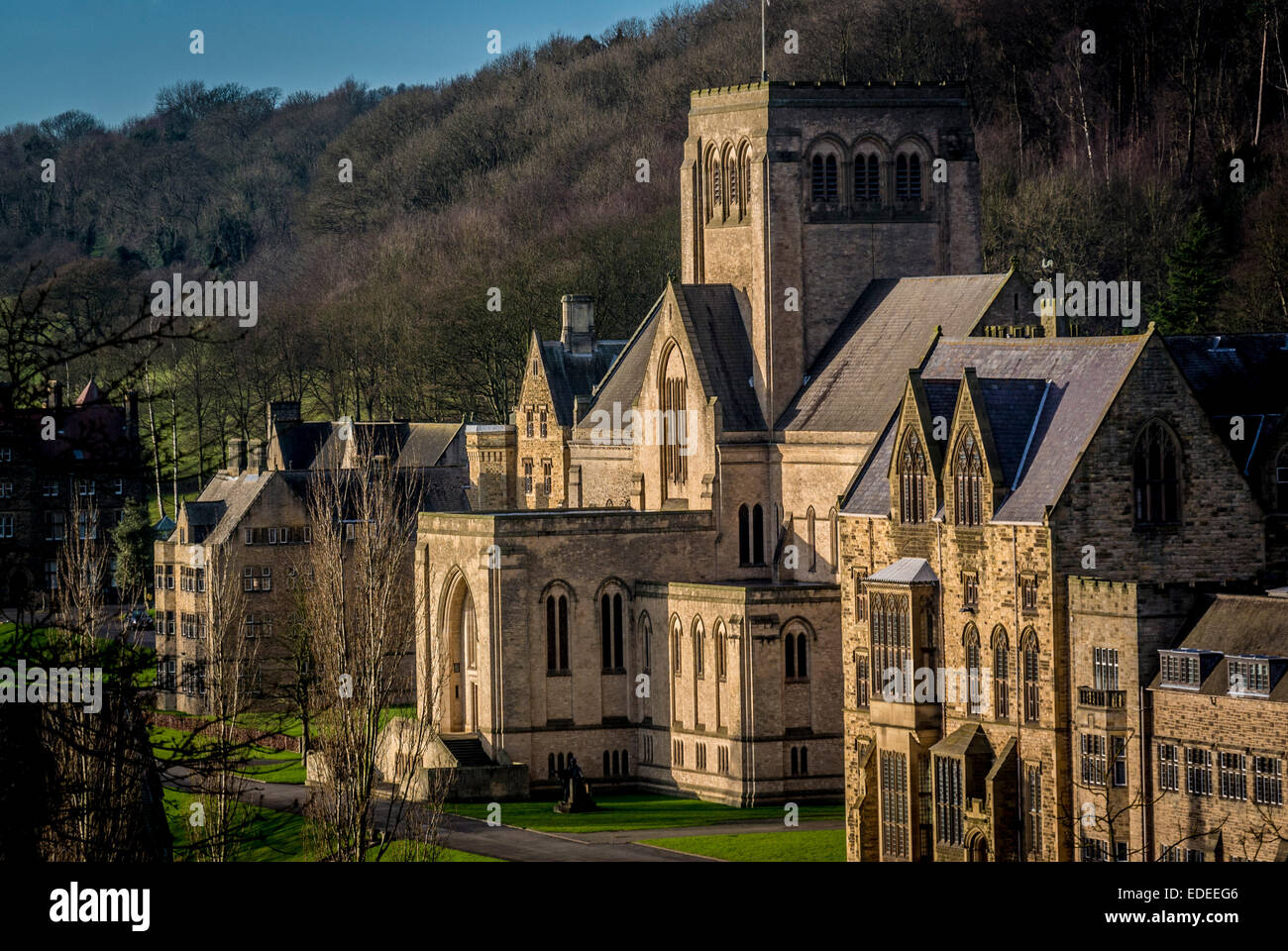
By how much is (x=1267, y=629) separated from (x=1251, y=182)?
7941 cm

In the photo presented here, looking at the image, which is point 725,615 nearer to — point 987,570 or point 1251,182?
point 987,570

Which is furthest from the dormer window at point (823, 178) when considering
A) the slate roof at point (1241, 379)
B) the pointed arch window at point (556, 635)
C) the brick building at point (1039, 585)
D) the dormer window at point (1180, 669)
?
the dormer window at point (1180, 669)

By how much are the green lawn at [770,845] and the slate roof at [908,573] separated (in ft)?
25.0

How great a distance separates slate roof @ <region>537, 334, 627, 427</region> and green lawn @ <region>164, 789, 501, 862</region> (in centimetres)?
2926

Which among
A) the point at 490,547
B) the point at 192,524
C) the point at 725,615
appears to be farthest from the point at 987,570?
the point at 192,524

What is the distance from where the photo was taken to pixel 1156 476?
61.9 metres

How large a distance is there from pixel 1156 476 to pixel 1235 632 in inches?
284

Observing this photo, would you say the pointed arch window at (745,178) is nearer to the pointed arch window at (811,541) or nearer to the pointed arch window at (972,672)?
the pointed arch window at (811,541)

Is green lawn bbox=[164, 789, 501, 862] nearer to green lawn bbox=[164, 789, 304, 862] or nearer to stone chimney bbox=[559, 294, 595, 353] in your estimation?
green lawn bbox=[164, 789, 304, 862]

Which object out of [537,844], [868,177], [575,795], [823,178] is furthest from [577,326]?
[537,844]

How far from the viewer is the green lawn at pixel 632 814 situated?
7500 centimetres

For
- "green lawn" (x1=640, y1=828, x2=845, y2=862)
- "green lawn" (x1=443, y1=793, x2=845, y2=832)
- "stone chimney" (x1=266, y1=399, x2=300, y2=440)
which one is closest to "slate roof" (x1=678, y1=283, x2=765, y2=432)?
"green lawn" (x1=443, y1=793, x2=845, y2=832)

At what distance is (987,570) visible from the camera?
6300cm

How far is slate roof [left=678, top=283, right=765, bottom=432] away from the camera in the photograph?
283ft
